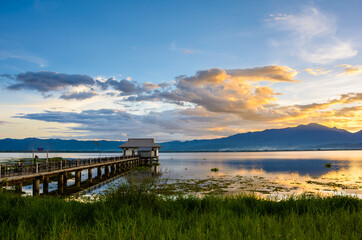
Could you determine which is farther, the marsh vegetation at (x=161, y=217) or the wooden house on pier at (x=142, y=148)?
the wooden house on pier at (x=142, y=148)

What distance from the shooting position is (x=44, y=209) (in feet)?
30.0

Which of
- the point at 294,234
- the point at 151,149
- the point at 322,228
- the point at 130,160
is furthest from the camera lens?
the point at 151,149

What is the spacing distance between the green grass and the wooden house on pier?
58780 mm

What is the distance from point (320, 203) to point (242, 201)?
11.8 ft

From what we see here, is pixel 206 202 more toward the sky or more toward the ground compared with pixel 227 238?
more toward the ground

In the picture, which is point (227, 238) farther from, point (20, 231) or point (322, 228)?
point (20, 231)

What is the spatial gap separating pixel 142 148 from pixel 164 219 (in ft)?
217

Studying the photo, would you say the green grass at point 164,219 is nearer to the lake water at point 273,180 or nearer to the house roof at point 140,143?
the lake water at point 273,180

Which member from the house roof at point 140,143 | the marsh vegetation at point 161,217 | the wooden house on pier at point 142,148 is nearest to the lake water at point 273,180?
the marsh vegetation at point 161,217

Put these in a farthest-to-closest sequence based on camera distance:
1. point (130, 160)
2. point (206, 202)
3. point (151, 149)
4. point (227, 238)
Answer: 1. point (151, 149)
2. point (130, 160)
3. point (206, 202)
4. point (227, 238)

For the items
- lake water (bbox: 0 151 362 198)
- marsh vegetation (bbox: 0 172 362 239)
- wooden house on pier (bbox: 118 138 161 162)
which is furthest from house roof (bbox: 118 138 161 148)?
marsh vegetation (bbox: 0 172 362 239)

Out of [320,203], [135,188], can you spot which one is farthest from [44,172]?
[320,203]

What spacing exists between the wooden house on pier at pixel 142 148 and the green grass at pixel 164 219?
2314 inches

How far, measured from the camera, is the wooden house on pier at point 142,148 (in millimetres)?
70062
